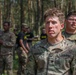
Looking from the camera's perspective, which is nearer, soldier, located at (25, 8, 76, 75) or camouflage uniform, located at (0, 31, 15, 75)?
soldier, located at (25, 8, 76, 75)

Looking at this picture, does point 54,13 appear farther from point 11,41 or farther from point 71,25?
point 11,41

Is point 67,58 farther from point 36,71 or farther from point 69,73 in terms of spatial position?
point 36,71

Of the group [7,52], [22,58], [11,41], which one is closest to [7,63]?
[7,52]

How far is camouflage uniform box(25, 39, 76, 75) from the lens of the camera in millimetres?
2928

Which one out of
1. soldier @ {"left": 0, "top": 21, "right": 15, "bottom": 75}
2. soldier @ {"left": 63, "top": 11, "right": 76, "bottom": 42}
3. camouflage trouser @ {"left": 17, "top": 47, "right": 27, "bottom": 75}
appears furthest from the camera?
camouflage trouser @ {"left": 17, "top": 47, "right": 27, "bottom": 75}

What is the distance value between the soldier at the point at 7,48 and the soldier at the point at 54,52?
518cm

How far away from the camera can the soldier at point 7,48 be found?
8250 millimetres

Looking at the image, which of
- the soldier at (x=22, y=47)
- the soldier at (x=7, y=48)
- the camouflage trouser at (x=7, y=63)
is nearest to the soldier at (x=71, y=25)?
the soldier at (x=7, y=48)

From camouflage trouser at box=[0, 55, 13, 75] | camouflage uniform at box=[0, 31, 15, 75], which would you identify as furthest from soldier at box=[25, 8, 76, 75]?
camouflage trouser at box=[0, 55, 13, 75]

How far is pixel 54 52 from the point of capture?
A: 298cm

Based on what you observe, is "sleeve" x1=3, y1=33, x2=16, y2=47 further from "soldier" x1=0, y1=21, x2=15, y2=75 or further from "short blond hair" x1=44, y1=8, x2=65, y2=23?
"short blond hair" x1=44, y1=8, x2=65, y2=23

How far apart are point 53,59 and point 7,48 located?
5719mm

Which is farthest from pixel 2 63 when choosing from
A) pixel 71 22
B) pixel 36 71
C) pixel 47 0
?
pixel 47 0

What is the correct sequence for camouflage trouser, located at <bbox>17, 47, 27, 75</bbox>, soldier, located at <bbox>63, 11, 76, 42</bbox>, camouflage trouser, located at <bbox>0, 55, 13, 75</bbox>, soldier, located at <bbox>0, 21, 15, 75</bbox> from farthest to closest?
1. camouflage trouser, located at <bbox>17, 47, 27, 75</bbox>
2. camouflage trouser, located at <bbox>0, 55, 13, 75</bbox>
3. soldier, located at <bbox>0, 21, 15, 75</bbox>
4. soldier, located at <bbox>63, 11, 76, 42</bbox>
